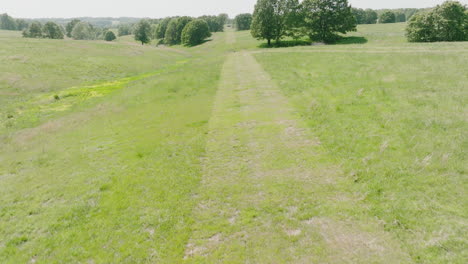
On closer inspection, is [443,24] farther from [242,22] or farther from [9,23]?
[9,23]

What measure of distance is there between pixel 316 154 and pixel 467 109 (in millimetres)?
8419

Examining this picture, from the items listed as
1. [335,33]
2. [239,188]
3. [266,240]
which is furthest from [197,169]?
[335,33]

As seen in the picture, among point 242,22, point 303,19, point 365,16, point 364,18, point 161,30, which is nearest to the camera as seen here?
point 303,19

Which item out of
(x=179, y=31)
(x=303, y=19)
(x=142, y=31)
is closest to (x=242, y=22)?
(x=179, y=31)

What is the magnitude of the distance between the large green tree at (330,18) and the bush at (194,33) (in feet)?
166

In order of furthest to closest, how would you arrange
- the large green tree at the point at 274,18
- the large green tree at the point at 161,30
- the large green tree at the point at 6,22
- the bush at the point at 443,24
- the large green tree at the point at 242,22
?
the large green tree at the point at 6,22, the large green tree at the point at 242,22, the large green tree at the point at 161,30, the large green tree at the point at 274,18, the bush at the point at 443,24

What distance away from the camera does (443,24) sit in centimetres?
4734

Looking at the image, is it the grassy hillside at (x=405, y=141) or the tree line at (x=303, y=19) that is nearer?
the grassy hillside at (x=405, y=141)

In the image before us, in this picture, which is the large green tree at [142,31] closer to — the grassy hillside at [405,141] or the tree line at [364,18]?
the tree line at [364,18]

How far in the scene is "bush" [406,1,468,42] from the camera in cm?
4712

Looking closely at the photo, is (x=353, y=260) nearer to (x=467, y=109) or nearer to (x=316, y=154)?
(x=316, y=154)

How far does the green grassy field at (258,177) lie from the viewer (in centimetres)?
735

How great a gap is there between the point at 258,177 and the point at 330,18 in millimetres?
70312

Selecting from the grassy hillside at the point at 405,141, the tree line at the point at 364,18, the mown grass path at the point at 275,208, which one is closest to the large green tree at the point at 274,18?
the grassy hillside at the point at 405,141
